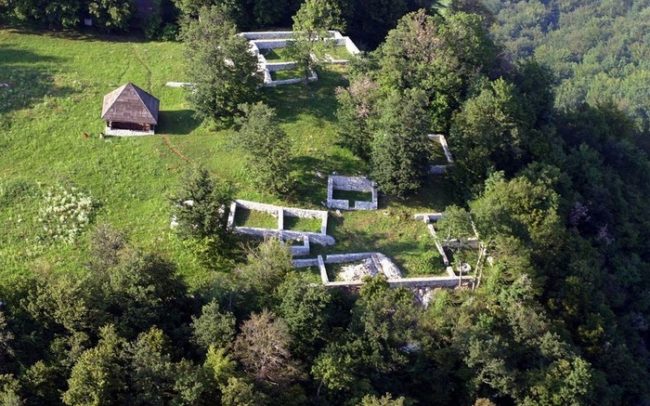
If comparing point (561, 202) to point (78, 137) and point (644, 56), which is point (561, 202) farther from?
point (644, 56)

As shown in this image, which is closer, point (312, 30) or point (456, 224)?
point (456, 224)

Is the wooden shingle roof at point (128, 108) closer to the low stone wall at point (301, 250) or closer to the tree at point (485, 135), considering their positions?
the low stone wall at point (301, 250)

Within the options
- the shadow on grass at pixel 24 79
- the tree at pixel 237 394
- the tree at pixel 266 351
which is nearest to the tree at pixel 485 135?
the tree at pixel 266 351

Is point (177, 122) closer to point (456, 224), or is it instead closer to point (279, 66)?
point (279, 66)

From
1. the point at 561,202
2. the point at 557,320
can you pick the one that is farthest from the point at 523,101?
the point at 557,320

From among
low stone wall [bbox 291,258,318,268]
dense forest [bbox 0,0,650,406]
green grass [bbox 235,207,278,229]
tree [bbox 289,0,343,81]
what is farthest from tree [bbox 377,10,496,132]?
low stone wall [bbox 291,258,318,268]

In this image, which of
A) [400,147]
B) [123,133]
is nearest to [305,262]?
[400,147]

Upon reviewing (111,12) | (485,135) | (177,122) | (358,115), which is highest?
(111,12)

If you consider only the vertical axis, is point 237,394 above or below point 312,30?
below
